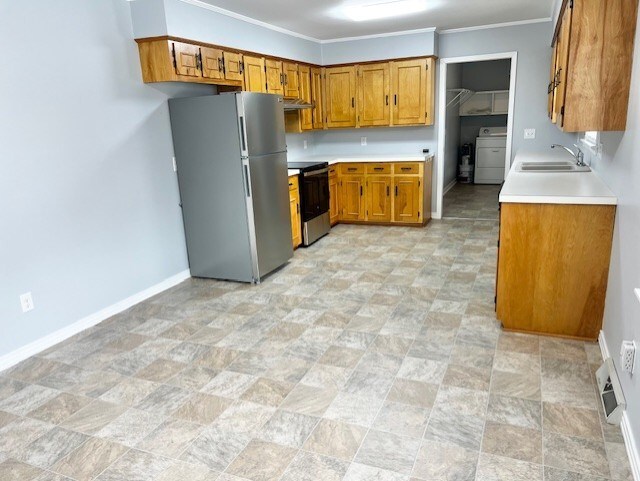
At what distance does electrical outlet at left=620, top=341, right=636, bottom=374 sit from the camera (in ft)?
5.99

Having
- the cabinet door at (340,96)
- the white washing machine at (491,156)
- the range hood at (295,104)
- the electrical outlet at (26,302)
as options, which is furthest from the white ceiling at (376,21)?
the white washing machine at (491,156)

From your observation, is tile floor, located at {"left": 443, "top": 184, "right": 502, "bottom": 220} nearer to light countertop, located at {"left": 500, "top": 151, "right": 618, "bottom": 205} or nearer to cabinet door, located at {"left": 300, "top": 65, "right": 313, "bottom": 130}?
cabinet door, located at {"left": 300, "top": 65, "right": 313, "bottom": 130}

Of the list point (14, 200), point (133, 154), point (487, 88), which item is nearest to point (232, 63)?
point (133, 154)

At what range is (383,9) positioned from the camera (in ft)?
14.1

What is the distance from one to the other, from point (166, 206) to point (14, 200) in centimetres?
130

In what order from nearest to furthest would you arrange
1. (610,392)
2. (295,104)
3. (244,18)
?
(610,392) < (244,18) < (295,104)

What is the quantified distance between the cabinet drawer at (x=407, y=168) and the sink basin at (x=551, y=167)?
1.46 metres

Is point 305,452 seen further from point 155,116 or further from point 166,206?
point 155,116

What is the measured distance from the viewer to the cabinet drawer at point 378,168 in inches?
221

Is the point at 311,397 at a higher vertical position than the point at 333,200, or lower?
lower

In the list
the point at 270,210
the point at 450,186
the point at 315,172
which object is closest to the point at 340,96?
the point at 315,172

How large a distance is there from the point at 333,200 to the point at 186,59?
2782mm

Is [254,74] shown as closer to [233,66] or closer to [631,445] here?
[233,66]

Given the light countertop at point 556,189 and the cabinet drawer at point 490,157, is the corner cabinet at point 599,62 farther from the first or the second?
the cabinet drawer at point 490,157
